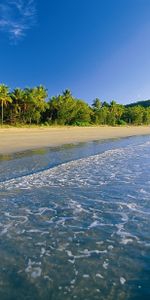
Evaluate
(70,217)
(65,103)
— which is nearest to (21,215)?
(70,217)

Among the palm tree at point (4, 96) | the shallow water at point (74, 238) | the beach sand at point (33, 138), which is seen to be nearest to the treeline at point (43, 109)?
the palm tree at point (4, 96)

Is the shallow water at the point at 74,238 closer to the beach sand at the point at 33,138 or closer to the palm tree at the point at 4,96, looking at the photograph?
the beach sand at the point at 33,138

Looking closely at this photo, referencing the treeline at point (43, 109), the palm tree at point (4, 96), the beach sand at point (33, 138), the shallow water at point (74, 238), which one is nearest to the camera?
A: the shallow water at point (74, 238)

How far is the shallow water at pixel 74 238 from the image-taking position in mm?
4207

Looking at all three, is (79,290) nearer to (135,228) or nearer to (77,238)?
(77,238)

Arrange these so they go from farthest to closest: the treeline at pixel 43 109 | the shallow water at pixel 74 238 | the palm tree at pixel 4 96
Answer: the treeline at pixel 43 109
the palm tree at pixel 4 96
the shallow water at pixel 74 238

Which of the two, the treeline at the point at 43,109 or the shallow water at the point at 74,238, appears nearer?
the shallow water at the point at 74,238

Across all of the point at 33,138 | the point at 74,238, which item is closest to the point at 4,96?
the point at 33,138

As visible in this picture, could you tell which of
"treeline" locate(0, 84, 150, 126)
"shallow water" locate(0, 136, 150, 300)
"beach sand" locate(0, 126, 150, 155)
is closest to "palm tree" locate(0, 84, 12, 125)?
"treeline" locate(0, 84, 150, 126)

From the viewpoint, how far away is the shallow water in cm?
421

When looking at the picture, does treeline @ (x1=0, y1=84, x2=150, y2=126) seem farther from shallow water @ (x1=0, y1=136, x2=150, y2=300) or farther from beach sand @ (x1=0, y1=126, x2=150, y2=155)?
shallow water @ (x1=0, y1=136, x2=150, y2=300)

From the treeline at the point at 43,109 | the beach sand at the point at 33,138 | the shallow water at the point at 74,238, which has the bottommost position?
the shallow water at the point at 74,238

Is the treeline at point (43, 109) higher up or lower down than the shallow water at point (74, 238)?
higher up

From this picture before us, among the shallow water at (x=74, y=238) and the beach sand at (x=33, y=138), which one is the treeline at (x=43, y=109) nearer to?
the beach sand at (x=33, y=138)
